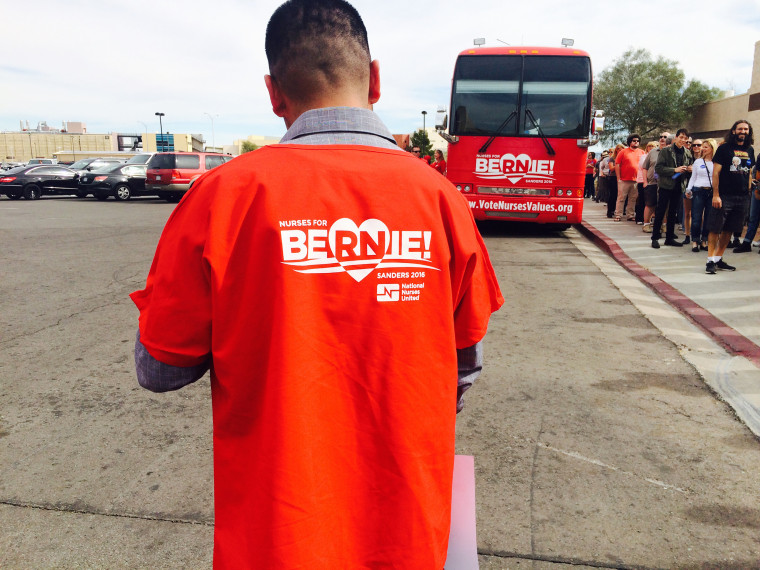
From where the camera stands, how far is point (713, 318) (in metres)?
A: 6.22

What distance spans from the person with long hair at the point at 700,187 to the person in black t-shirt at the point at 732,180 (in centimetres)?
68

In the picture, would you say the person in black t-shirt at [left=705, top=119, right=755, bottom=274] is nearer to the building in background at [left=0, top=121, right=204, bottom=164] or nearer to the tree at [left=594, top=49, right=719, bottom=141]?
the tree at [left=594, top=49, right=719, bottom=141]

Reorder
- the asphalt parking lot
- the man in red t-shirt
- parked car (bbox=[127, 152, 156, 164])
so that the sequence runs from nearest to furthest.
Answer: the asphalt parking lot
the man in red t-shirt
parked car (bbox=[127, 152, 156, 164])

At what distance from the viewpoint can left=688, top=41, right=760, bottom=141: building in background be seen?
23.9 metres

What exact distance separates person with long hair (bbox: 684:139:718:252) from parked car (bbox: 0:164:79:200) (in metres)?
22.7

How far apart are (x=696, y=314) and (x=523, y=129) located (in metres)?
5.98

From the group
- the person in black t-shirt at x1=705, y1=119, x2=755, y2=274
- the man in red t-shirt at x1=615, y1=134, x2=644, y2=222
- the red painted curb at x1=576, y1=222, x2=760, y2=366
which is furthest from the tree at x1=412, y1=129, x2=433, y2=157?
the person in black t-shirt at x1=705, y1=119, x2=755, y2=274

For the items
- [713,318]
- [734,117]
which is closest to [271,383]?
[713,318]

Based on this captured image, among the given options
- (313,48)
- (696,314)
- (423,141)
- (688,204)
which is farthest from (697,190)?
(423,141)

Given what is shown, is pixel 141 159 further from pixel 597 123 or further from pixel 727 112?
pixel 727 112

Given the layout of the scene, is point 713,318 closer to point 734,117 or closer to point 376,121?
point 376,121

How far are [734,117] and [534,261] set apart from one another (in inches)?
1062

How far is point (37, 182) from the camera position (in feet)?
79.5

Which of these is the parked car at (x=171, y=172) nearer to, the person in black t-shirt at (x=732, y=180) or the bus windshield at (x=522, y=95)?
the bus windshield at (x=522, y=95)
